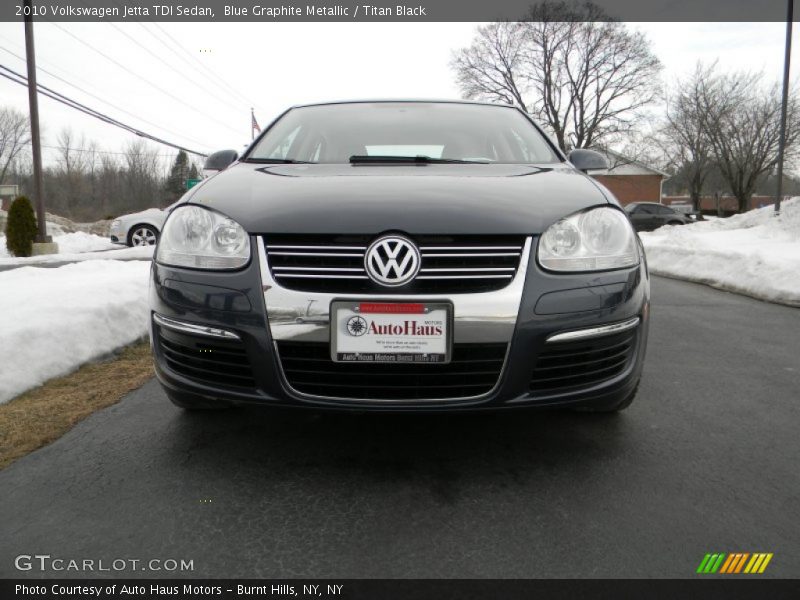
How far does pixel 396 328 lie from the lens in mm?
1882

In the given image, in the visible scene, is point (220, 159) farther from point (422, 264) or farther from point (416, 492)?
point (416, 492)

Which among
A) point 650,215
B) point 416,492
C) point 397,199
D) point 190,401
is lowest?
point 416,492

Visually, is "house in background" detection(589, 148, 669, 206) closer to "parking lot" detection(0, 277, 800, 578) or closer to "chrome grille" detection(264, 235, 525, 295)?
"parking lot" detection(0, 277, 800, 578)

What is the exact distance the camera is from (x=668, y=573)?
154cm

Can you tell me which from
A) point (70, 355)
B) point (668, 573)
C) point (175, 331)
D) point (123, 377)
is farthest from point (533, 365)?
point (70, 355)

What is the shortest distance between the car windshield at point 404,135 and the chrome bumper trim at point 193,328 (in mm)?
1148

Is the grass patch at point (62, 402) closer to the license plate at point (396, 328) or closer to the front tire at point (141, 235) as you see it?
the license plate at point (396, 328)

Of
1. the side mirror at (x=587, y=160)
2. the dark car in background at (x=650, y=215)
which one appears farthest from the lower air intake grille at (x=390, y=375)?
the dark car in background at (x=650, y=215)

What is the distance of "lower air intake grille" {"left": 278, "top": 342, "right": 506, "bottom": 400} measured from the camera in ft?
6.30

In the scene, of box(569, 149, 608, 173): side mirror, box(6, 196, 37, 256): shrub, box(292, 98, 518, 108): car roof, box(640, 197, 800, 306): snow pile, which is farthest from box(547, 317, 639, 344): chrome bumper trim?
box(6, 196, 37, 256): shrub

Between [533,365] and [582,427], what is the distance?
75 centimetres

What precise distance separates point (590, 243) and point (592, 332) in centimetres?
32

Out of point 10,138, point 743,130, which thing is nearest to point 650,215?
point 743,130

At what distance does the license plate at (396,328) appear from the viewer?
1.88 meters
